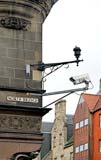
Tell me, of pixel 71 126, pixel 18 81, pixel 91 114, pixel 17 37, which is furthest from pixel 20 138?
pixel 71 126

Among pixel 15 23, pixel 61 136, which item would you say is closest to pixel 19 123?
pixel 15 23

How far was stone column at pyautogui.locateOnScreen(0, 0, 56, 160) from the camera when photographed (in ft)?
48.9

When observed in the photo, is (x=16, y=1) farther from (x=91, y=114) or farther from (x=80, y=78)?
(x=91, y=114)

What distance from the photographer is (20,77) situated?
50.8ft

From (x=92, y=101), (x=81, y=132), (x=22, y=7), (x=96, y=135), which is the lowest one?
(x=22, y=7)

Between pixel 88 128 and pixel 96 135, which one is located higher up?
pixel 88 128

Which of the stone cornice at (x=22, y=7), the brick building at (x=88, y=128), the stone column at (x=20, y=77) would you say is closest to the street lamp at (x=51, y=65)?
the stone column at (x=20, y=77)

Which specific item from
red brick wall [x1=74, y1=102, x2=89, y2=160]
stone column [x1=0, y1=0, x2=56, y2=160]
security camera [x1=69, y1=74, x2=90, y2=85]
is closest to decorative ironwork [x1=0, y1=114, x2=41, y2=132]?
stone column [x1=0, y1=0, x2=56, y2=160]

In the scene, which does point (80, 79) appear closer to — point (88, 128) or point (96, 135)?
point (96, 135)

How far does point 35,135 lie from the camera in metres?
15.1

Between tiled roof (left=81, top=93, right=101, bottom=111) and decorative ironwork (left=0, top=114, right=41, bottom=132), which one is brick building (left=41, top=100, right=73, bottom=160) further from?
decorative ironwork (left=0, top=114, right=41, bottom=132)

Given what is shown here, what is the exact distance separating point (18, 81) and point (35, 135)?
1553mm

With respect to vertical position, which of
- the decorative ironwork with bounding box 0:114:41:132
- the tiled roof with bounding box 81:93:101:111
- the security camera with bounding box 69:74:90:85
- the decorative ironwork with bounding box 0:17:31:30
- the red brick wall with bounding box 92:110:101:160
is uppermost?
the tiled roof with bounding box 81:93:101:111

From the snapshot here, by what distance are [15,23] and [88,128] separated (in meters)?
42.8
